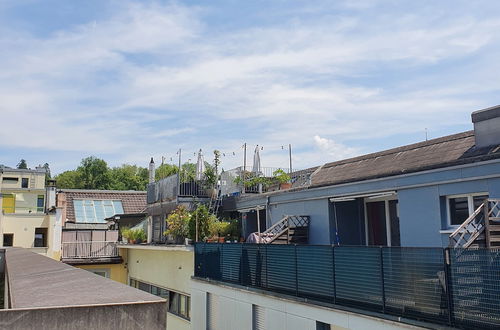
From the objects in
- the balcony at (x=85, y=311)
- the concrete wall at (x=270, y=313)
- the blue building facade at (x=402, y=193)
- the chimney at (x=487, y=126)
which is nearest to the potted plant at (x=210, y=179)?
the blue building facade at (x=402, y=193)

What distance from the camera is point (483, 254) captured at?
614cm

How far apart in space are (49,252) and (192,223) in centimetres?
1376

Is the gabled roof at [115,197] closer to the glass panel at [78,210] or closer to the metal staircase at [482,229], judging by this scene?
the glass panel at [78,210]

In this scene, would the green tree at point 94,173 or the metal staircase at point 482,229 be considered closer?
the metal staircase at point 482,229

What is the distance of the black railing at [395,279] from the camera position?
6195mm

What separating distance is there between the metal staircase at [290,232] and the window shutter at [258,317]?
230 cm

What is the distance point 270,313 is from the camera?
1113 cm

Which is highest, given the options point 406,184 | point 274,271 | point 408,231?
point 406,184

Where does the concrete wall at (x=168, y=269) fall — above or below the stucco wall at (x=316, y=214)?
below

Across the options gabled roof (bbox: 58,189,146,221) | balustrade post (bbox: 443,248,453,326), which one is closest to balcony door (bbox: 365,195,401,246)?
balustrade post (bbox: 443,248,453,326)

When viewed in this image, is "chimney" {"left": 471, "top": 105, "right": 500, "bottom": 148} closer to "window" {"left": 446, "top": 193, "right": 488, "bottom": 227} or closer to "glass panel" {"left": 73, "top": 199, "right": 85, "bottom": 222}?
"window" {"left": 446, "top": 193, "right": 488, "bottom": 227}

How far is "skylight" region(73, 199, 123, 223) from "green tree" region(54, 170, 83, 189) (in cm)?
4614

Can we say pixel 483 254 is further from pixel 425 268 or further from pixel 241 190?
pixel 241 190

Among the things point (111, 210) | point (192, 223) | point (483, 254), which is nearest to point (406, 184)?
point (483, 254)
